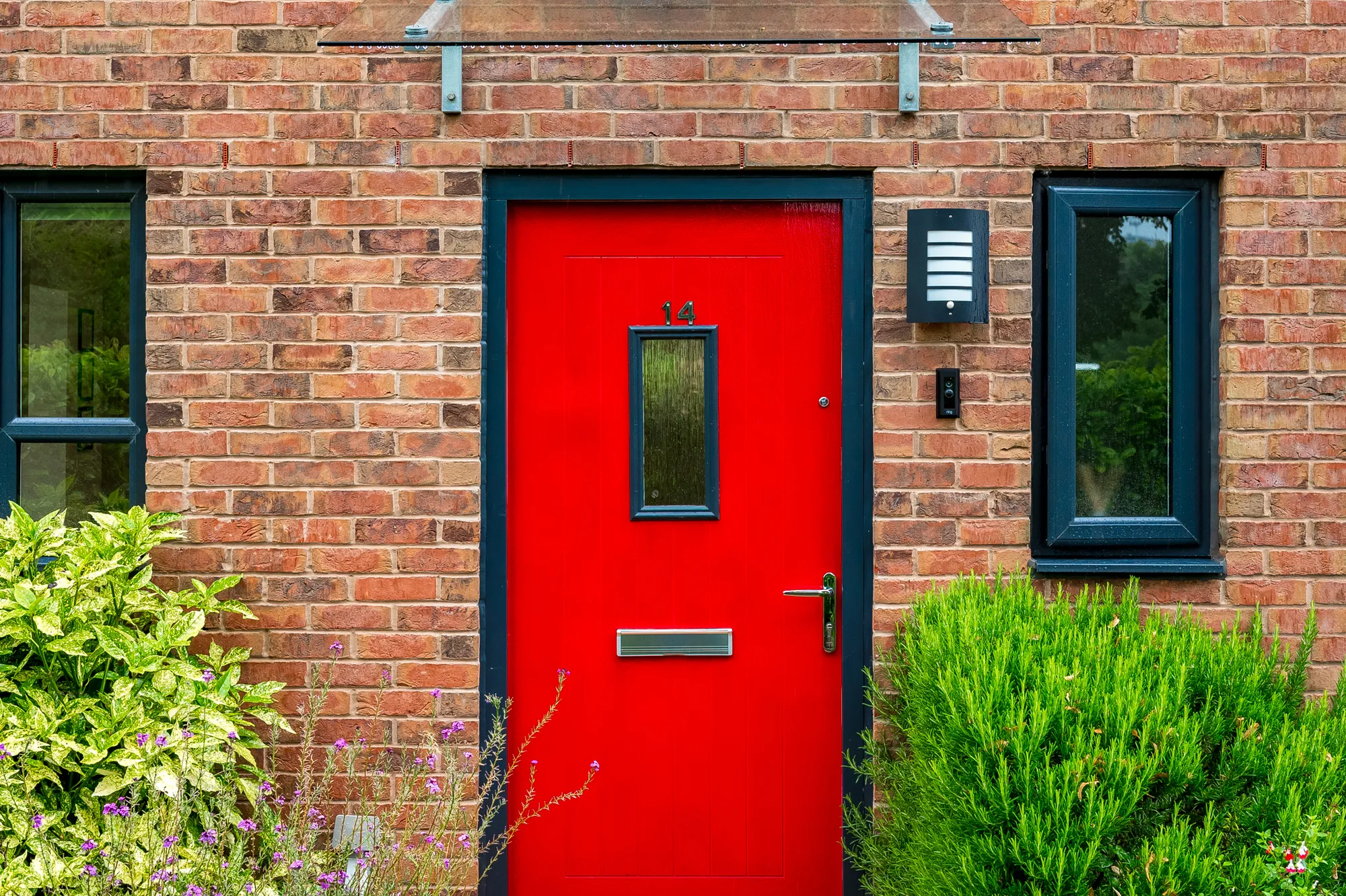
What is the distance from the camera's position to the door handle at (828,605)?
11.4 feet

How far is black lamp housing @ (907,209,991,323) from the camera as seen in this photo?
10.9 ft

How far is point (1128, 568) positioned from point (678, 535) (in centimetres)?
159

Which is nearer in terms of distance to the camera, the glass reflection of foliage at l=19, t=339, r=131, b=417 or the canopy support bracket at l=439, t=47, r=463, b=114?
the canopy support bracket at l=439, t=47, r=463, b=114

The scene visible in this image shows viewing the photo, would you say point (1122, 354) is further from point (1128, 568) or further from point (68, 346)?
point (68, 346)

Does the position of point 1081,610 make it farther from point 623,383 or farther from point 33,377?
point 33,377

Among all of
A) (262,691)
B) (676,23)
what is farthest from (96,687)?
(676,23)

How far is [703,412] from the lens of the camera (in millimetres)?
3529

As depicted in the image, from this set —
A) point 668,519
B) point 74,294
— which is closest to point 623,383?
point 668,519

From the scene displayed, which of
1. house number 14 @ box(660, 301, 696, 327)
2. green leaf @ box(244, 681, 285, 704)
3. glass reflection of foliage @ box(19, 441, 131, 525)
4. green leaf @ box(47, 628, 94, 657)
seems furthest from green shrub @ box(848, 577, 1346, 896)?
glass reflection of foliage @ box(19, 441, 131, 525)

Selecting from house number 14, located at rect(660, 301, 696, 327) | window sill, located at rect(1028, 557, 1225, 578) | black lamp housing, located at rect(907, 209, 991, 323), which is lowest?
window sill, located at rect(1028, 557, 1225, 578)

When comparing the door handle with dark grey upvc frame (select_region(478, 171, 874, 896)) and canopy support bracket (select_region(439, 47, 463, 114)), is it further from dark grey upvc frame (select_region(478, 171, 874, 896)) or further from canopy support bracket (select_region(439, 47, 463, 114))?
canopy support bracket (select_region(439, 47, 463, 114))

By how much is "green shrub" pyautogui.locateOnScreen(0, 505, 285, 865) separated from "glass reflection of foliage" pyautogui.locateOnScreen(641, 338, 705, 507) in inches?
57.9

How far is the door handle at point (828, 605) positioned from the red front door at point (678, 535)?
0.09 ft

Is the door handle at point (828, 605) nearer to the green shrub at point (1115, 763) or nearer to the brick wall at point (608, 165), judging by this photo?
the brick wall at point (608, 165)
